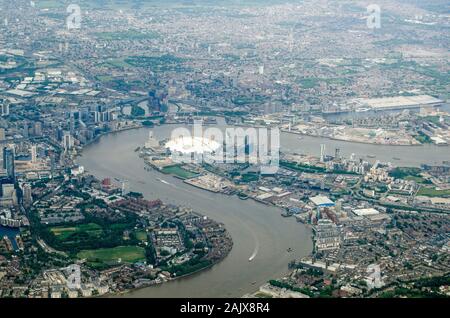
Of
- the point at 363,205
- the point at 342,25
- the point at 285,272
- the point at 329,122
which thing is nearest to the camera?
the point at 285,272

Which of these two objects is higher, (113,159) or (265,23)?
(265,23)

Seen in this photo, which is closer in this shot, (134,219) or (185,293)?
→ (185,293)

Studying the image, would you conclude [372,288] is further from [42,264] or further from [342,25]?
[342,25]

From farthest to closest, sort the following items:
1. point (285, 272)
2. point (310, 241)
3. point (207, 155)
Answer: point (207, 155) < point (310, 241) < point (285, 272)

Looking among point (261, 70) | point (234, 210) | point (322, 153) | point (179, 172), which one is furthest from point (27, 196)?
point (261, 70)

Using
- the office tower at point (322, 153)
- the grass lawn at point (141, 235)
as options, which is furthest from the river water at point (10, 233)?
the office tower at point (322, 153)

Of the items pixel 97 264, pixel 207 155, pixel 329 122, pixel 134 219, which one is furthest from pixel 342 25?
pixel 97 264

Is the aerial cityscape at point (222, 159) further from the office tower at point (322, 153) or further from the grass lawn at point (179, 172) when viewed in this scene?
the office tower at point (322, 153)
